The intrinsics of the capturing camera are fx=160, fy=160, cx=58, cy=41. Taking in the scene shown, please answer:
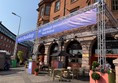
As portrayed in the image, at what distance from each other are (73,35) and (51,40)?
519cm

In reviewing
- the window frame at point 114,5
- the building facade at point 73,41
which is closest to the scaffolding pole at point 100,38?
the building facade at point 73,41

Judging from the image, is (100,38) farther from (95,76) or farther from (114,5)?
(114,5)

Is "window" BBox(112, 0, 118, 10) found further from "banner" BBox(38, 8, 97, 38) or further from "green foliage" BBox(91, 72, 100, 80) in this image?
"green foliage" BBox(91, 72, 100, 80)

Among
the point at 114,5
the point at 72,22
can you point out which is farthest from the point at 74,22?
the point at 114,5

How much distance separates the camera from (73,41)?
22.8 metres

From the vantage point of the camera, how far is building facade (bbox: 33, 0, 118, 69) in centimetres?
1886

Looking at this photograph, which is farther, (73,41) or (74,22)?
(73,41)

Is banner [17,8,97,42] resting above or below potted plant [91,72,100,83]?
above

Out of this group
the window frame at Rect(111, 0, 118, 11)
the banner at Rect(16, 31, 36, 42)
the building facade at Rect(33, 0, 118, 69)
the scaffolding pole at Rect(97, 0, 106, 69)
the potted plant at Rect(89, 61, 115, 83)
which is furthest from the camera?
the banner at Rect(16, 31, 36, 42)

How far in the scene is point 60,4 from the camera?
27.7 m

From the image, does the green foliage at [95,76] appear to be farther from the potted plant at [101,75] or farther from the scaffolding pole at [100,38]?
the scaffolding pole at [100,38]

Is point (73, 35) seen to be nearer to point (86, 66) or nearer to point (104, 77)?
point (86, 66)

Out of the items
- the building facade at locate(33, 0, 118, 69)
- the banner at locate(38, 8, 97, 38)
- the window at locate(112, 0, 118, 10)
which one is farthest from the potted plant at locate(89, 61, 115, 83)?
the window at locate(112, 0, 118, 10)

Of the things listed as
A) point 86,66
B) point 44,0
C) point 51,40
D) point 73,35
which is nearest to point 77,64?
point 86,66
